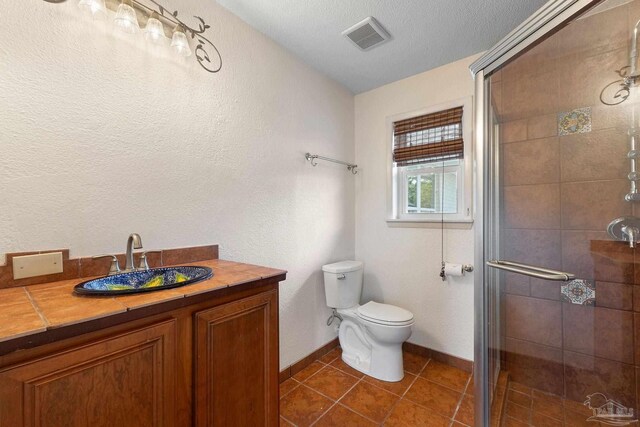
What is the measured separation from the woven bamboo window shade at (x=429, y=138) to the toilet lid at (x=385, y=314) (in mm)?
1210

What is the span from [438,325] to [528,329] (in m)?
0.59

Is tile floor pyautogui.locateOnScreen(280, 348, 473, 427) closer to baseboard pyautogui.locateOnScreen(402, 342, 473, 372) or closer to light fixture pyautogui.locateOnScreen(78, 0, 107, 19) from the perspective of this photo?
baseboard pyautogui.locateOnScreen(402, 342, 473, 372)

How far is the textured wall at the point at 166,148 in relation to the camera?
963 mm

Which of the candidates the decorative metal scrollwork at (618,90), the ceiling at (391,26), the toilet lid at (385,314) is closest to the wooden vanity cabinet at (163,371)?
the toilet lid at (385,314)

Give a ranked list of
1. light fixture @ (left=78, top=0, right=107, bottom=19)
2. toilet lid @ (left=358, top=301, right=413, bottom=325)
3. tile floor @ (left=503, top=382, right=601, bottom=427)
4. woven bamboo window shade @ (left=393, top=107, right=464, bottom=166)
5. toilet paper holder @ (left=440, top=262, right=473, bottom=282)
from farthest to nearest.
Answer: woven bamboo window shade @ (left=393, top=107, right=464, bottom=166), toilet paper holder @ (left=440, top=262, right=473, bottom=282), toilet lid @ (left=358, top=301, right=413, bottom=325), tile floor @ (left=503, top=382, right=601, bottom=427), light fixture @ (left=78, top=0, right=107, bottom=19)

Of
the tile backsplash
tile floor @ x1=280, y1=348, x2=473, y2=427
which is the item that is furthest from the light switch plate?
tile floor @ x1=280, y1=348, x2=473, y2=427

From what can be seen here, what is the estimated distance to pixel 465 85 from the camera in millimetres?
1984

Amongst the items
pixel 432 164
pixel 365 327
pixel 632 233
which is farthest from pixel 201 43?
pixel 632 233

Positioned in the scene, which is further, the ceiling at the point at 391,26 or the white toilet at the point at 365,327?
the white toilet at the point at 365,327

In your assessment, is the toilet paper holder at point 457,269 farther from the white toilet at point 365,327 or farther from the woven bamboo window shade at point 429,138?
the woven bamboo window shade at point 429,138

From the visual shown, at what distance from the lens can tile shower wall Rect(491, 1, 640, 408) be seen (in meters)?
1.34

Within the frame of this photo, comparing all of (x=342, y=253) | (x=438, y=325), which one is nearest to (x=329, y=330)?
(x=342, y=253)

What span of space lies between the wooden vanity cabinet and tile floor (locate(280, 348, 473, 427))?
0.53 meters

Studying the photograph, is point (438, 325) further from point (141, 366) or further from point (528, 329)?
point (141, 366)
